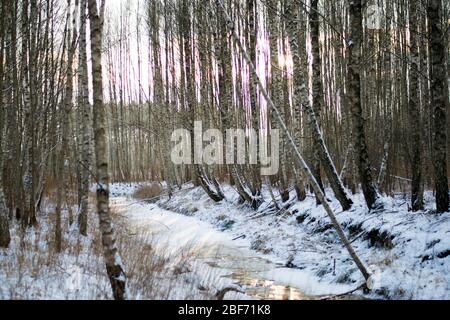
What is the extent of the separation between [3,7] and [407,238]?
6.98m

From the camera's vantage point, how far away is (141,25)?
26734 millimetres

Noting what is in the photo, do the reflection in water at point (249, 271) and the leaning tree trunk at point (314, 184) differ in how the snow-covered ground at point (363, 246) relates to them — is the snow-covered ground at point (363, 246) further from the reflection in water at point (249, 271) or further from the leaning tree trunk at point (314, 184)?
the leaning tree trunk at point (314, 184)

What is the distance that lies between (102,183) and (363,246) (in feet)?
14.8

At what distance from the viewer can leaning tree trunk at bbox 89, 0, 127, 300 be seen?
160 inches

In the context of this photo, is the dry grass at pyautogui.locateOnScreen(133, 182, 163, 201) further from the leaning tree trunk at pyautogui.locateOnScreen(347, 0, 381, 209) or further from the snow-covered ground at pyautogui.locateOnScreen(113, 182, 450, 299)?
the leaning tree trunk at pyautogui.locateOnScreen(347, 0, 381, 209)

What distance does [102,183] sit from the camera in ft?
13.7

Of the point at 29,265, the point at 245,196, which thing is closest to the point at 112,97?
the point at 245,196

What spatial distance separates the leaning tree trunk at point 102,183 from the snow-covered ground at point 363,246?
2.90 metres

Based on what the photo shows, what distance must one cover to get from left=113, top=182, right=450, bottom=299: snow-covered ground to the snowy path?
0.18 feet

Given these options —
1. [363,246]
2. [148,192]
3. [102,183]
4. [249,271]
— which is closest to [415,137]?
[363,246]

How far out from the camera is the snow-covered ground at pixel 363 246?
Result: 5027 mm

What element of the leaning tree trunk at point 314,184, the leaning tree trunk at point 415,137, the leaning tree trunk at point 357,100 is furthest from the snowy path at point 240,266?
the leaning tree trunk at point 415,137

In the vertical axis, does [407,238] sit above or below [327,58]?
below
